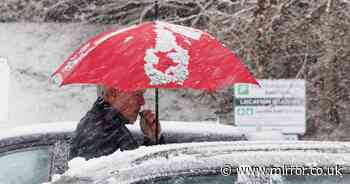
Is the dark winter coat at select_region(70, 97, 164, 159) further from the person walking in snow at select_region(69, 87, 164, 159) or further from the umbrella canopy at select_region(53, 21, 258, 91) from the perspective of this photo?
the umbrella canopy at select_region(53, 21, 258, 91)

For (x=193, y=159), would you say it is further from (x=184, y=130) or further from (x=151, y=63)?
(x=184, y=130)

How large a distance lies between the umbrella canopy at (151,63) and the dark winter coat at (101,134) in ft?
0.54

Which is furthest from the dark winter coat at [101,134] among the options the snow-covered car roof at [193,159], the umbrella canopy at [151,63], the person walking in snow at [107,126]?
the snow-covered car roof at [193,159]

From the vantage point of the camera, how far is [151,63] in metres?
4.07

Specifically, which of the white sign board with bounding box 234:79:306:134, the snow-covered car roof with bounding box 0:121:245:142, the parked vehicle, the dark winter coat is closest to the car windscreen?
the dark winter coat

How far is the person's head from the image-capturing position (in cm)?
405

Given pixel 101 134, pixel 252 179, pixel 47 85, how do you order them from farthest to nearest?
1. pixel 47 85
2. pixel 101 134
3. pixel 252 179

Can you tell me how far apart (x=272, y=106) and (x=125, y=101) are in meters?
4.05

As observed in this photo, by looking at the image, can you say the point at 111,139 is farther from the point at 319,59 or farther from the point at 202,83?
the point at 319,59

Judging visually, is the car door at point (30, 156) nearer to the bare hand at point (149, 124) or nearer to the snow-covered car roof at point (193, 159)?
the bare hand at point (149, 124)

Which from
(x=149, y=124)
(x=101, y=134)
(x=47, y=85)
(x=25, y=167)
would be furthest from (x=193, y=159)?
(x=47, y=85)

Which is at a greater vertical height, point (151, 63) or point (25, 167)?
point (151, 63)

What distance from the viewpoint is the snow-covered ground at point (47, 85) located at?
49.8 ft

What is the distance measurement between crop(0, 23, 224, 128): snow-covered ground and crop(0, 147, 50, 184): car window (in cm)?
968
